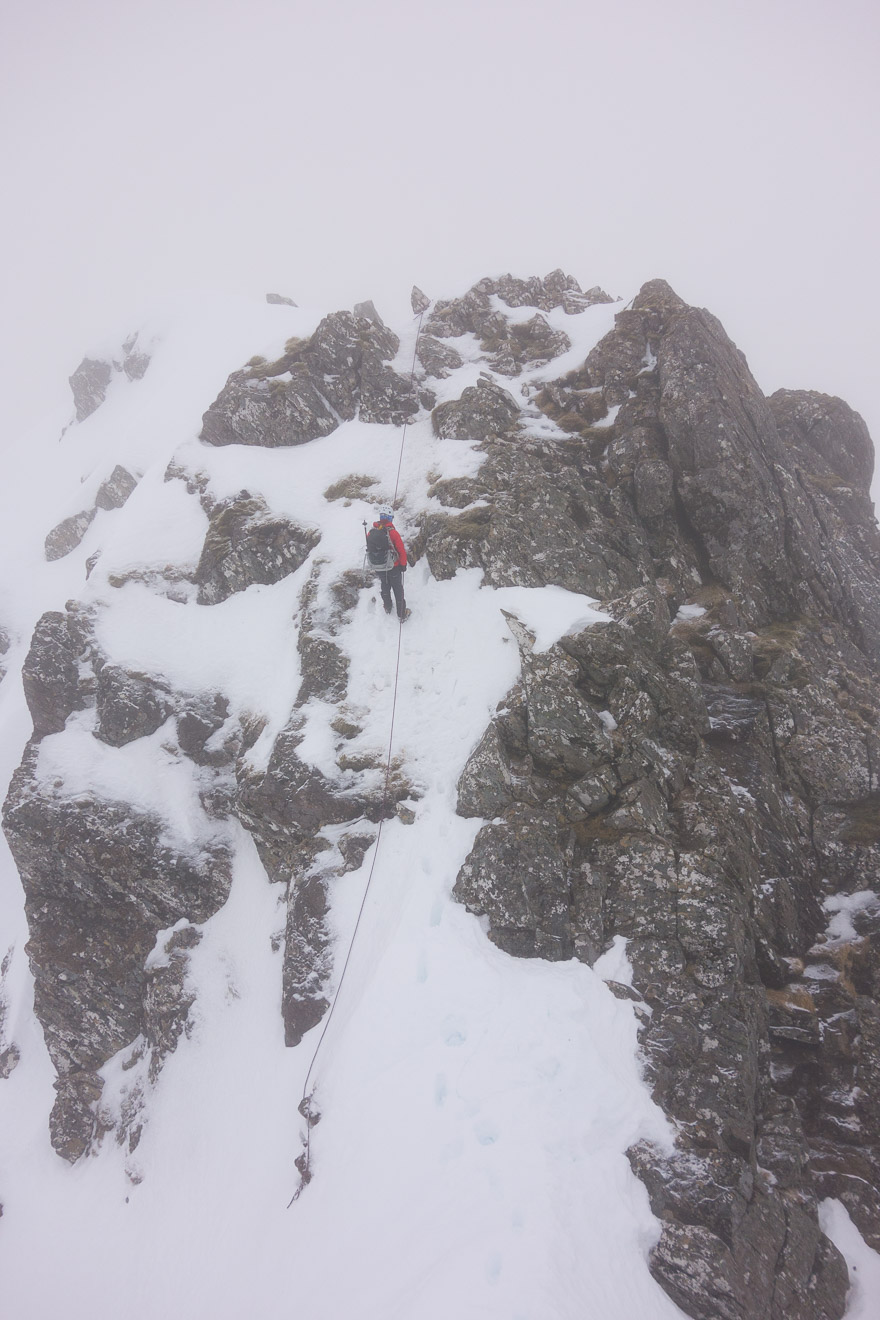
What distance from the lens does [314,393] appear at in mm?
24656

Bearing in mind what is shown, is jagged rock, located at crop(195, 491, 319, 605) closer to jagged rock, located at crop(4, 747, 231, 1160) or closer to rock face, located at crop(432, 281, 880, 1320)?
rock face, located at crop(432, 281, 880, 1320)

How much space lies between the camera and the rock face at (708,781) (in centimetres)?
876

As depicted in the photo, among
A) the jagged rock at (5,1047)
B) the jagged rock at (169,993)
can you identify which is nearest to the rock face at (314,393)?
the jagged rock at (169,993)

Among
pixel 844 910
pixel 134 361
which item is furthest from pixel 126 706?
pixel 134 361

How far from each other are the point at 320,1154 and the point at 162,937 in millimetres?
7791

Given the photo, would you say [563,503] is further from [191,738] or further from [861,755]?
[191,738]

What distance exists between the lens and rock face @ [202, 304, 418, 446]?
23.9 metres

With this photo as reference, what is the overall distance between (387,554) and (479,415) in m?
9.70

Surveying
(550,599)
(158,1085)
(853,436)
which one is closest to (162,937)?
(158,1085)

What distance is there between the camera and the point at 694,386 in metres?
19.6

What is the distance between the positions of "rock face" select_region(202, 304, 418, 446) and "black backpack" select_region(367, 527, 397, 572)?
1080 centimetres

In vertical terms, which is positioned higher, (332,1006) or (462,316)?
(462,316)

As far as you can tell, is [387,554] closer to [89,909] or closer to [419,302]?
[89,909]

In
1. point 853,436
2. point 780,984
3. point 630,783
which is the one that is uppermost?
point 853,436
